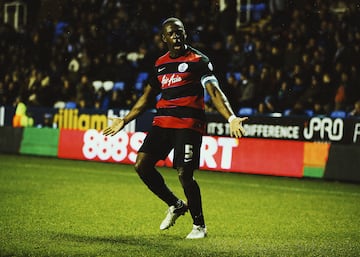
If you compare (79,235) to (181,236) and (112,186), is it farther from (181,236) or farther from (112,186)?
(112,186)

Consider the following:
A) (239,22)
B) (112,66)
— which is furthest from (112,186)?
(239,22)

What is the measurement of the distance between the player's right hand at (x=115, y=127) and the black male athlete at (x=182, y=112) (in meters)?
0.39

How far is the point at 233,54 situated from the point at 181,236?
14.1 meters

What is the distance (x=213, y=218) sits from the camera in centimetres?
959

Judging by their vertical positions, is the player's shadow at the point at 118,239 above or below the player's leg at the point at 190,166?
below

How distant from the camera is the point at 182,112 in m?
7.75

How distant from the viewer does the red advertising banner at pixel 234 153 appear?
1653 centimetres

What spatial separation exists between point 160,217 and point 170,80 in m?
2.38

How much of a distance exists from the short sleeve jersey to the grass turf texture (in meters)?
1.23

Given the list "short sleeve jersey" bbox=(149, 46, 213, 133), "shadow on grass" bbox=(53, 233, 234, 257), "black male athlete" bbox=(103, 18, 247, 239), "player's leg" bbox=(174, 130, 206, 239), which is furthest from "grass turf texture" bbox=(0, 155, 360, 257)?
"short sleeve jersey" bbox=(149, 46, 213, 133)

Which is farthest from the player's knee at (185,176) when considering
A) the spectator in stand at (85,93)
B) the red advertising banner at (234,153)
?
the spectator in stand at (85,93)

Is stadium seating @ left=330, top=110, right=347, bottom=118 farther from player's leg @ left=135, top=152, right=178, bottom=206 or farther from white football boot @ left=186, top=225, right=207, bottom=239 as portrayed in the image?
white football boot @ left=186, top=225, right=207, bottom=239

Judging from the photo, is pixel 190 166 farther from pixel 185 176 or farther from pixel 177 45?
pixel 177 45

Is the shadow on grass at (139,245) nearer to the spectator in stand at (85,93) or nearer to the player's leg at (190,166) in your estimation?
the player's leg at (190,166)
